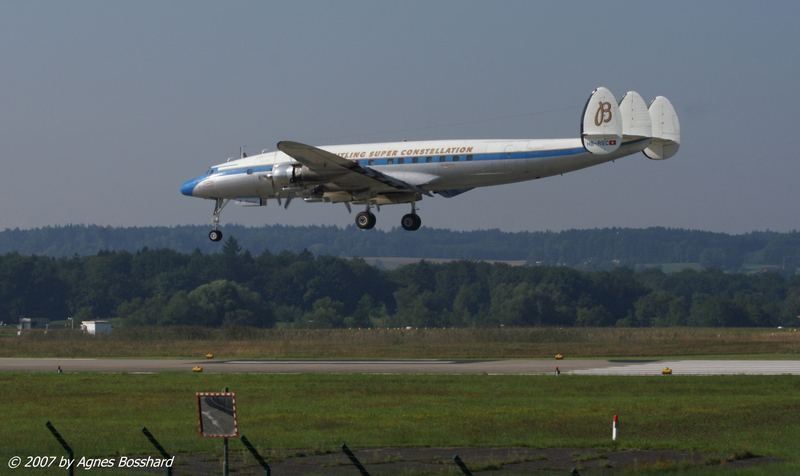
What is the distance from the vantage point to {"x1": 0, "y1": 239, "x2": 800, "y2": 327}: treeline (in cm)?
13212

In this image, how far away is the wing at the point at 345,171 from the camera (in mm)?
60344

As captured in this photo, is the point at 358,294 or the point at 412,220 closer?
the point at 412,220

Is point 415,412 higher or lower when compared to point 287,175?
lower

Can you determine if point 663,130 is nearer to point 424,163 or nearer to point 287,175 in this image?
point 424,163

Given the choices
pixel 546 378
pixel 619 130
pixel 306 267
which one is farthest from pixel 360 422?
pixel 306 267

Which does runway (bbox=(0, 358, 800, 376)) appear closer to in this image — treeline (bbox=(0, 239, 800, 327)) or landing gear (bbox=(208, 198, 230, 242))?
landing gear (bbox=(208, 198, 230, 242))

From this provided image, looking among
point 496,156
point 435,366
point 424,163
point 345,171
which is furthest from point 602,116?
point 435,366

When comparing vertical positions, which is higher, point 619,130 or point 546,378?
point 619,130

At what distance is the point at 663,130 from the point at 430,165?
1071cm

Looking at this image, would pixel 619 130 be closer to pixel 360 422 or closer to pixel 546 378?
pixel 546 378

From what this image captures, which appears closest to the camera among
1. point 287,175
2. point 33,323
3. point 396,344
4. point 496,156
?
point 496,156

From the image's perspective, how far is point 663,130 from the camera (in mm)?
58062

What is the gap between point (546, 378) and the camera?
1938 inches

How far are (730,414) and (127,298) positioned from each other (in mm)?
118304
